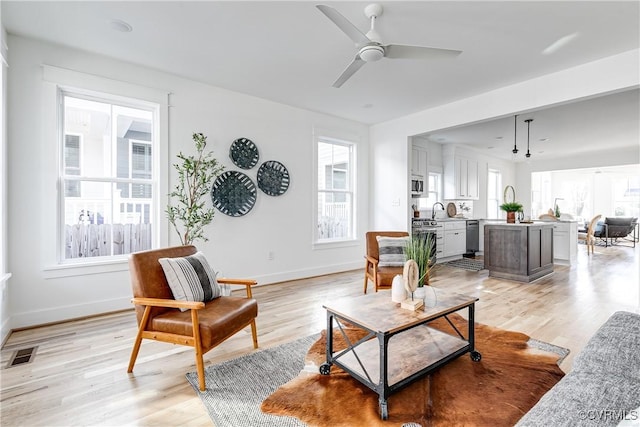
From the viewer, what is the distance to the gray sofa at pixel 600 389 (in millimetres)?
886

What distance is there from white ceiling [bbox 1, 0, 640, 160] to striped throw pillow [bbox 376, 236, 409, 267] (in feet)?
6.57

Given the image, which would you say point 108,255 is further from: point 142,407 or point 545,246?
point 545,246

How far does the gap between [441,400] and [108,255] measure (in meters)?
3.58

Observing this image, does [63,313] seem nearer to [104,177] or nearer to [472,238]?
[104,177]

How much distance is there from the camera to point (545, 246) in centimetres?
515

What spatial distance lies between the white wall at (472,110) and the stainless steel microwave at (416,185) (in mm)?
1130

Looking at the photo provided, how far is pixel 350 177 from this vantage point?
5762 millimetres

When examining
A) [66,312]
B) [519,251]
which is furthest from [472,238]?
[66,312]

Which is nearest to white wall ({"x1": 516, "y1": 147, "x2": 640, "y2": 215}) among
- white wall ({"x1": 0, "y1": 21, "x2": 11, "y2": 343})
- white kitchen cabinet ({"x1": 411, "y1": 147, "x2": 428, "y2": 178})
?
white kitchen cabinet ({"x1": 411, "y1": 147, "x2": 428, "y2": 178})

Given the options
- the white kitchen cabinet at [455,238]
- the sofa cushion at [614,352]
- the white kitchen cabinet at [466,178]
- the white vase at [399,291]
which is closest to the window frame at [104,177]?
the white vase at [399,291]

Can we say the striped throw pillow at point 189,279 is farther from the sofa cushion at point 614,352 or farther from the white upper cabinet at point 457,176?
the white upper cabinet at point 457,176

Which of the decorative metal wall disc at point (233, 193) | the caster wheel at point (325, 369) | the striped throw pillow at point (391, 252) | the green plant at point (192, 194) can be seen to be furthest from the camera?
the decorative metal wall disc at point (233, 193)

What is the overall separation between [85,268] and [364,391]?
3.08 metres

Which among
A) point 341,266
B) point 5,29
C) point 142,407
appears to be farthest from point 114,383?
point 341,266
